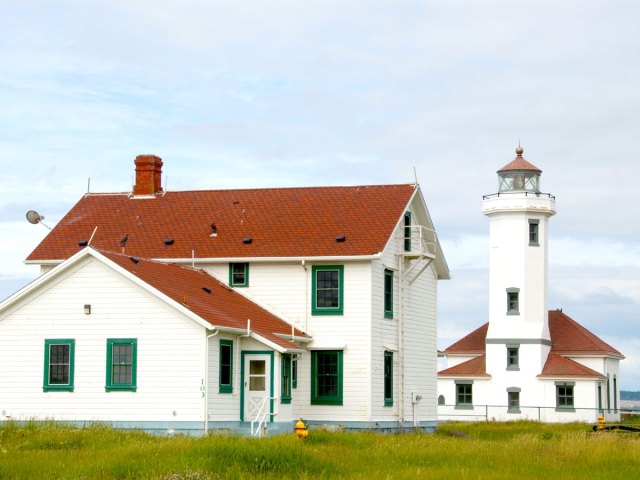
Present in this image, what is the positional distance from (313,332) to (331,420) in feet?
8.82

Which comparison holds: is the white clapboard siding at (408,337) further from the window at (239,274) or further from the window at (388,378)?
the window at (239,274)

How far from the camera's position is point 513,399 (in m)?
58.2

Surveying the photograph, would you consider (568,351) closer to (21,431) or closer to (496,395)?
(496,395)

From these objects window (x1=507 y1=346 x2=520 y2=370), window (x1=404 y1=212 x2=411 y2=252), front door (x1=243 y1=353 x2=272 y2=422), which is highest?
window (x1=404 y1=212 x2=411 y2=252)

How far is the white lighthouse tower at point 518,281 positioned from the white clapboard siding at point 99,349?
28281mm

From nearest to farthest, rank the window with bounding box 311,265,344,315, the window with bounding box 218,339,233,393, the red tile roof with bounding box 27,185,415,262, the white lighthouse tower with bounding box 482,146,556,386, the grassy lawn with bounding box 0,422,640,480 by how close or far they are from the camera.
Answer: the grassy lawn with bounding box 0,422,640,480, the window with bounding box 218,339,233,393, the window with bounding box 311,265,344,315, the red tile roof with bounding box 27,185,415,262, the white lighthouse tower with bounding box 482,146,556,386

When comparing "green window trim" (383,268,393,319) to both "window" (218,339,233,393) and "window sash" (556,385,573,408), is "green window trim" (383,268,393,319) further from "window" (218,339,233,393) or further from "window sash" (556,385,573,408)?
"window sash" (556,385,573,408)

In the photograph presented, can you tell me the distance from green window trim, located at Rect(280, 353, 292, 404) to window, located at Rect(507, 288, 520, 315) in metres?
24.6

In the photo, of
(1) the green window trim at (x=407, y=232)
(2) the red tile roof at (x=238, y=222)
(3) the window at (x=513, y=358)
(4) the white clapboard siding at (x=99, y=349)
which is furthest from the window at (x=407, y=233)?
(3) the window at (x=513, y=358)

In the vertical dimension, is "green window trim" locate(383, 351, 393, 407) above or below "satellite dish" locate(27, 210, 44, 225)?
below

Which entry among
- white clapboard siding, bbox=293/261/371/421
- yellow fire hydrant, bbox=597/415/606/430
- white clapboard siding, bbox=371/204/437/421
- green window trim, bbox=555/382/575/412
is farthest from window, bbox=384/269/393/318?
green window trim, bbox=555/382/575/412

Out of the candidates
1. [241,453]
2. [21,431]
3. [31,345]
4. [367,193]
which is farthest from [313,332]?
[241,453]

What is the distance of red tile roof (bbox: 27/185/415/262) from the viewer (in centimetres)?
3775

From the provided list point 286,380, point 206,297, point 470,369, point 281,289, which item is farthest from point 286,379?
point 470,369
